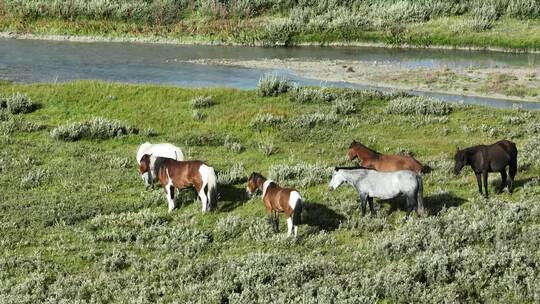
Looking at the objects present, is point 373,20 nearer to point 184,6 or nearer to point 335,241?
point 184,6

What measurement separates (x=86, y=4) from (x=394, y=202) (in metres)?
49.0

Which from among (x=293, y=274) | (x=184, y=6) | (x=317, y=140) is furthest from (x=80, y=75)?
(x=293, y=274)

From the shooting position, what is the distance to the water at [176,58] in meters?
37.3

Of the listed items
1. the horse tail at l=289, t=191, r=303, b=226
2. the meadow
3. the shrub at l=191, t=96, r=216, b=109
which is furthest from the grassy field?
the meadow

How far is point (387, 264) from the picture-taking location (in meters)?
12.3

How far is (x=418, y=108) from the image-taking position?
83.9 feet

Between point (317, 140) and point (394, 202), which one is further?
point (317, 140)

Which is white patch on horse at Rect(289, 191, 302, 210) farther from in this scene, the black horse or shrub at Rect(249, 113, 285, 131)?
shrub at Rect(249, 113, 285, 131)

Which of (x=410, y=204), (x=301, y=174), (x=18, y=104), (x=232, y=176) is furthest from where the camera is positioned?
(x=18, y=104)

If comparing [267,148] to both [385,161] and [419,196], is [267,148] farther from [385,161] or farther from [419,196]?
[419,196]

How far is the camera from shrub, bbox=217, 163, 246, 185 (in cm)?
1730

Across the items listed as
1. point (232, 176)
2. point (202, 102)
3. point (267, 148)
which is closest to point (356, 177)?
point (232, 176)

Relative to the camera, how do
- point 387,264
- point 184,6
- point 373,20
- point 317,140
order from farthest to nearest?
point 184,6 < point 373,20 < point 317,140 < point 387,264

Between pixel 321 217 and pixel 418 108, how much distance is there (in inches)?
478
